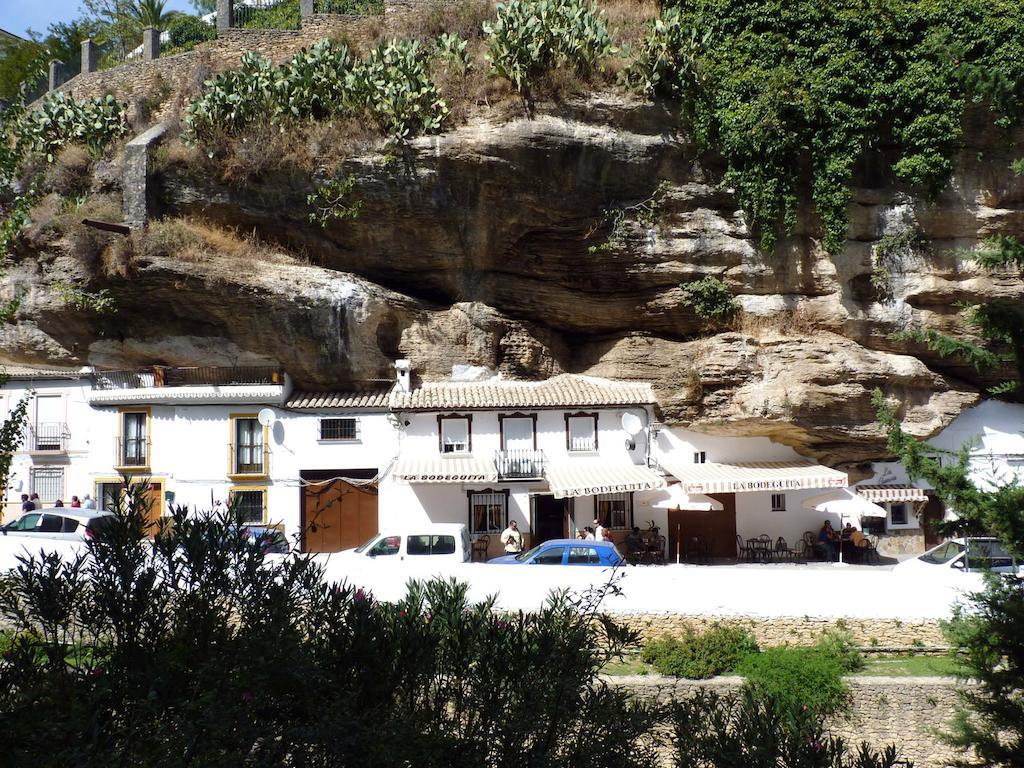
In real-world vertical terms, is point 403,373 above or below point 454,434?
above

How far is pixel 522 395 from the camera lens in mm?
21172

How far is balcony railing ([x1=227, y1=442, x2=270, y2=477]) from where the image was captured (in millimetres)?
21500

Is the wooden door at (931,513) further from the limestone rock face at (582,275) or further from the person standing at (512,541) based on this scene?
the person standing at (512,541)

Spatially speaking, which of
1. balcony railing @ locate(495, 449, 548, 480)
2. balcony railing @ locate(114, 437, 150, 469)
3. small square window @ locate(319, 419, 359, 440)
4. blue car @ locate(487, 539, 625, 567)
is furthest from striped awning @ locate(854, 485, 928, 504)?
balcony railing @ locate(114, 437, 150, 469)

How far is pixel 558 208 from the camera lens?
20.3 metres

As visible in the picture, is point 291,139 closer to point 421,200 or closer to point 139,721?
point 421,200

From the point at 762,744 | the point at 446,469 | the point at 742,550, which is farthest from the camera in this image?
the point at 742,550

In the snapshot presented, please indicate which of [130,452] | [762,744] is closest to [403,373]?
[130,452]

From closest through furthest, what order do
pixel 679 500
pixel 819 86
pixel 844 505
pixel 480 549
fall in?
1. pixel 679 500
2. pixel 844 505
3. pixel 819 86
4. pixel 480 549

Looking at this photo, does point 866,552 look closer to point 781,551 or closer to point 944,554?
point 781,551

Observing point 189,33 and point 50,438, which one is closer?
point 50,438

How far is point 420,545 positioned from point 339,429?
6214 mm

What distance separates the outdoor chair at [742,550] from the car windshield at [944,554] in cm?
515

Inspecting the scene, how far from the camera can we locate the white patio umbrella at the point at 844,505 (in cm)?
1912
